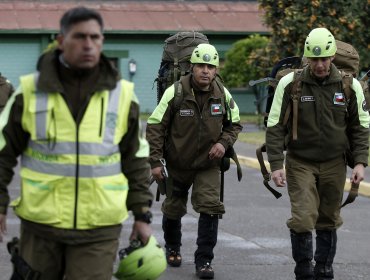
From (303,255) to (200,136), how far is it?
5.19 feet

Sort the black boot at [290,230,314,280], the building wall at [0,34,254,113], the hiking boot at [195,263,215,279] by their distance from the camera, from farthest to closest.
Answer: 1. the building wall at [0,34,254,113]
2. the hiking boot at [195,263,215,279]
3. the black boot at [290,230,314,280]

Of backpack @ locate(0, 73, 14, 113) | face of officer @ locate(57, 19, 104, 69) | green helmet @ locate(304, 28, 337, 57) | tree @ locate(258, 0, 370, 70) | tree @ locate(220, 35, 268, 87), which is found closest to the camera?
face of officer @ locate(57, 19, 104, 69)

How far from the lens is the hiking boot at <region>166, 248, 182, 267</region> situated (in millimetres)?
9773

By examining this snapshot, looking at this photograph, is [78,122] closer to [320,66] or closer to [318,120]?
[320,66]

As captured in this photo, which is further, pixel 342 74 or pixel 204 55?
pixel 204 55

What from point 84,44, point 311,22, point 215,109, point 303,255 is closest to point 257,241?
point 215,109

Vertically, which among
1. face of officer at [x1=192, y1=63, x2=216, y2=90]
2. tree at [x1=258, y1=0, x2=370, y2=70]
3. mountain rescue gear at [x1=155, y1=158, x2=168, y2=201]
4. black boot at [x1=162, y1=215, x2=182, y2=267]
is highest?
tree at [x1=258, y1=0, x2=370, y2=70]

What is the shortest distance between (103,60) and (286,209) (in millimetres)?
8412

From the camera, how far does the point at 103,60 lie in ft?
18.7

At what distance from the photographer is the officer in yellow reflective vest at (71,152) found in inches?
220

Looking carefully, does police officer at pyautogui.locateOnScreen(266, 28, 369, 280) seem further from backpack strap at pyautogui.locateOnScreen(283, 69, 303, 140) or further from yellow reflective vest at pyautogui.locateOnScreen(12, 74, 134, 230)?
yellow reflective vest at pyautogui.locateOnScreen(12, 74, 134, 230)

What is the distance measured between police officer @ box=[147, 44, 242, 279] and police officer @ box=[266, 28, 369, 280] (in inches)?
39.0

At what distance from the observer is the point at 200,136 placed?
9453mm

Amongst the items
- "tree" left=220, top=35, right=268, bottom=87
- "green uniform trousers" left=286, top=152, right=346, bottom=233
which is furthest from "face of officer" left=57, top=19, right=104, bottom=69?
"tree" left=220, top=35, right=268, bottom=87
